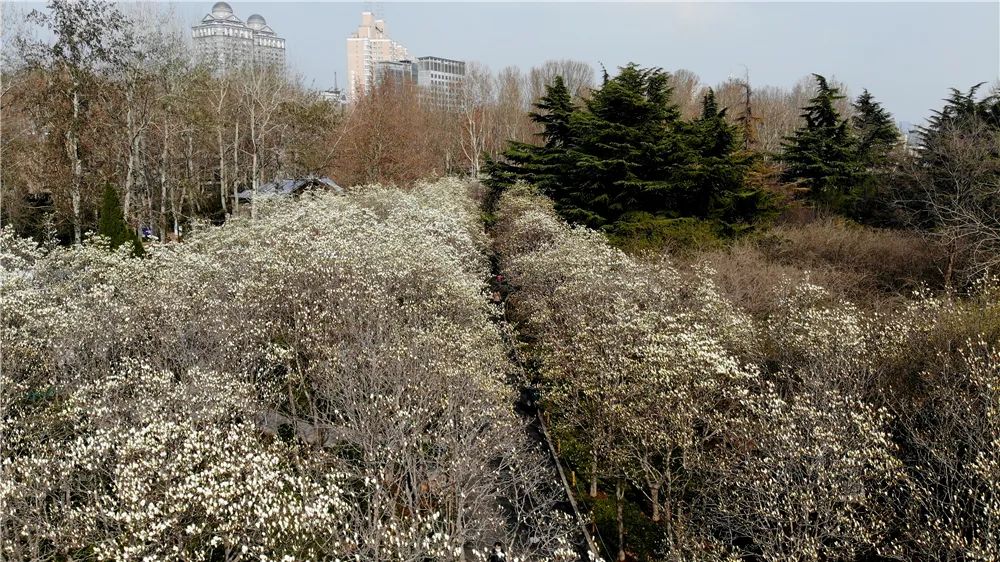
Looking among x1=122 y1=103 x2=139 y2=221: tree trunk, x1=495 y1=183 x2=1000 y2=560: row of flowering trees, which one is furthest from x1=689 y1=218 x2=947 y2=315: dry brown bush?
x1=122 y1=103 x2=139 y2=221: tree trunk

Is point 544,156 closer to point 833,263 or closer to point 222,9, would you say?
point 833,263

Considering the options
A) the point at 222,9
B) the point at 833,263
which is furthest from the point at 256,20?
the point at 833,263

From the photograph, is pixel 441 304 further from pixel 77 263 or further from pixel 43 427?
pixel 77 263

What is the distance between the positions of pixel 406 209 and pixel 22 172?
1960cm

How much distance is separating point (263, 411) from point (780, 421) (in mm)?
8111

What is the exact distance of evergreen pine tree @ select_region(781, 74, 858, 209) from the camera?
29547 millimetres

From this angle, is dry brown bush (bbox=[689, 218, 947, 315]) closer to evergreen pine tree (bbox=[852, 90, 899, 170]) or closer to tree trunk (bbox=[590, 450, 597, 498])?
tree trunk (bbox=[590, 450, 597, 498])

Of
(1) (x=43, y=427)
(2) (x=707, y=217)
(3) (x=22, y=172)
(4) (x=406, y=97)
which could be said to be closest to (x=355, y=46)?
(4) (x=406, y=97)

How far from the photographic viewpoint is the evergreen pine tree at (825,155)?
1163 inches

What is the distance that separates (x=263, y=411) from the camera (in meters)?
10.0

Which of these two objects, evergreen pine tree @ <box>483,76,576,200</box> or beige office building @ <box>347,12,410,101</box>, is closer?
evergreen pine tree @ <box>483,76,576,200</box>

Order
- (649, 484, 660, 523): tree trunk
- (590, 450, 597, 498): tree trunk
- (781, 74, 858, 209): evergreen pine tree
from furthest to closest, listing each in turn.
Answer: (781, 74, 858, 209): evergreen pine tree, (590, 450, 597, 498): tree trunk, (649, 484, 660, 523): tree trunk

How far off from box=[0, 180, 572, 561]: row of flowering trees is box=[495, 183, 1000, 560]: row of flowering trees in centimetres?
174

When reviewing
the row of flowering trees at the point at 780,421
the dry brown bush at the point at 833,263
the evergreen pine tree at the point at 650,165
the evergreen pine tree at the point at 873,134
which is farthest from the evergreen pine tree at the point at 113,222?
the evergreen pine tree at the point at 873,134
